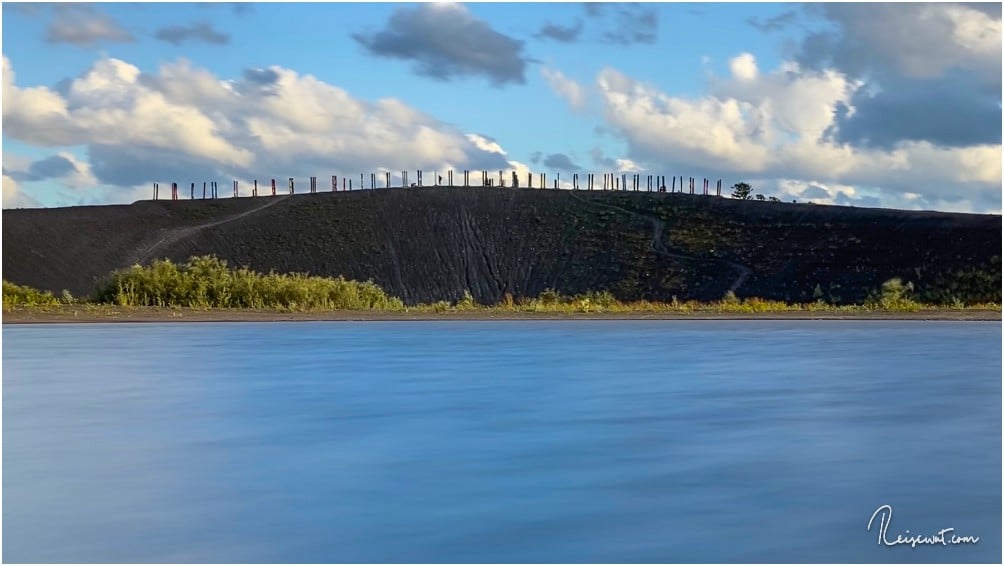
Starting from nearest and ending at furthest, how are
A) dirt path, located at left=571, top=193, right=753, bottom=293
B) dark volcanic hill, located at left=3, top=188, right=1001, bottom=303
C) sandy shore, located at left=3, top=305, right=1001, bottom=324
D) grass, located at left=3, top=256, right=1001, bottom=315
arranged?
1. sandy shore, located at left=3, top=305, right=1001, bottom=324
2. grass, located at left=3, top=256, right=1001, bottom=315
3. dark volcanic hill, located at left=3, top=188, right=1001, bottom=303
4. dirt path, located at left=571, top=193, right=753, bottom=293

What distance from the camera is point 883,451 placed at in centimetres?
1123

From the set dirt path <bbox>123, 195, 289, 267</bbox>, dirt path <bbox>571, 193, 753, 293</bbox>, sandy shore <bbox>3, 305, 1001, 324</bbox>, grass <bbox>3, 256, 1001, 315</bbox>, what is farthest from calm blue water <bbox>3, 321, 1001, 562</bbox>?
dirt path <bbox>123, 195, 289, 267</bbox>

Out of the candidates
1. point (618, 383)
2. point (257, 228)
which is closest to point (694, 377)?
point (618, 383)

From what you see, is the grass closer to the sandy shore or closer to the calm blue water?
the sandy shore

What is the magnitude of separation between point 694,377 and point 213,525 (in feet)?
36.1

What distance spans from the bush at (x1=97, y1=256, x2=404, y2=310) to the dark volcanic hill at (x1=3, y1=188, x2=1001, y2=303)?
28.4m

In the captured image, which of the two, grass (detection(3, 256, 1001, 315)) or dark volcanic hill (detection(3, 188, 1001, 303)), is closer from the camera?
grass (detection(3, 256, 1001, 315))

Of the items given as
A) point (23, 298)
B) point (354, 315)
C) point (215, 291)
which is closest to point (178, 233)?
point (215, 291)

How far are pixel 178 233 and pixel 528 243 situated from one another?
20.1m

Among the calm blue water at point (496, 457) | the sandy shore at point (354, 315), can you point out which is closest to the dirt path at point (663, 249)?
the sandy shore at point (354, 315)

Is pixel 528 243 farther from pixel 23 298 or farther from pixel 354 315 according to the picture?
pixel 23 298

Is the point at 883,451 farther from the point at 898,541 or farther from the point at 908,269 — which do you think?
the point at 908,269

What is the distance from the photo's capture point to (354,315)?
38.9m

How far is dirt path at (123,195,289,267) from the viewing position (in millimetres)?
76750
